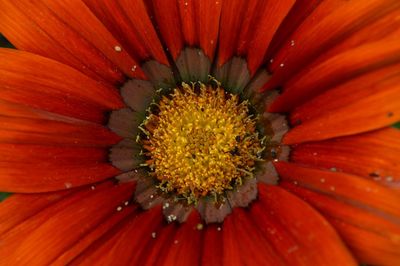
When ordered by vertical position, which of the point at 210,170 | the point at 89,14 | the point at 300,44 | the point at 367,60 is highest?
the point at 89,14

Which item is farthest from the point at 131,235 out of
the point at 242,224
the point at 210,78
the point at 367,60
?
Result: the point at 367,60

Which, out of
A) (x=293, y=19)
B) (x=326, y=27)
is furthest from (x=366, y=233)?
(x=293, y=19)

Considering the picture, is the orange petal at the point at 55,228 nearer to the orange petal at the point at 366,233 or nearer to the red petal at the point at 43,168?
the red petal at the point at 43,168

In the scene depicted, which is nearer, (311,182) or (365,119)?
(365,119)

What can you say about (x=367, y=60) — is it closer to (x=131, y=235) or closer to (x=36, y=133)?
(x=131, y=235)

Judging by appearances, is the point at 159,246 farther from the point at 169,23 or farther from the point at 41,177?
the point at 169,23

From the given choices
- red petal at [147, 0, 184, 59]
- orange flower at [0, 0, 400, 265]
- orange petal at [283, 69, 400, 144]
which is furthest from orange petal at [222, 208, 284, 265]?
red petal at [147, 0, 184, 59]

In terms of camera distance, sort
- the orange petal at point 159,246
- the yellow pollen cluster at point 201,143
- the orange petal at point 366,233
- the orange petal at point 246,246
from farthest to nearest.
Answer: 1. the yellow pollen cluster at point 201,143
2. the orange petal at point 159,246
3. the orange petal at point 246,246
4. the orange petal at point 366,233

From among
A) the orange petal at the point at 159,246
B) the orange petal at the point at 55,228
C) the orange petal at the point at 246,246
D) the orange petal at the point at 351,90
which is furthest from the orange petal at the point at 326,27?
the orange petal at the point at 55,228
